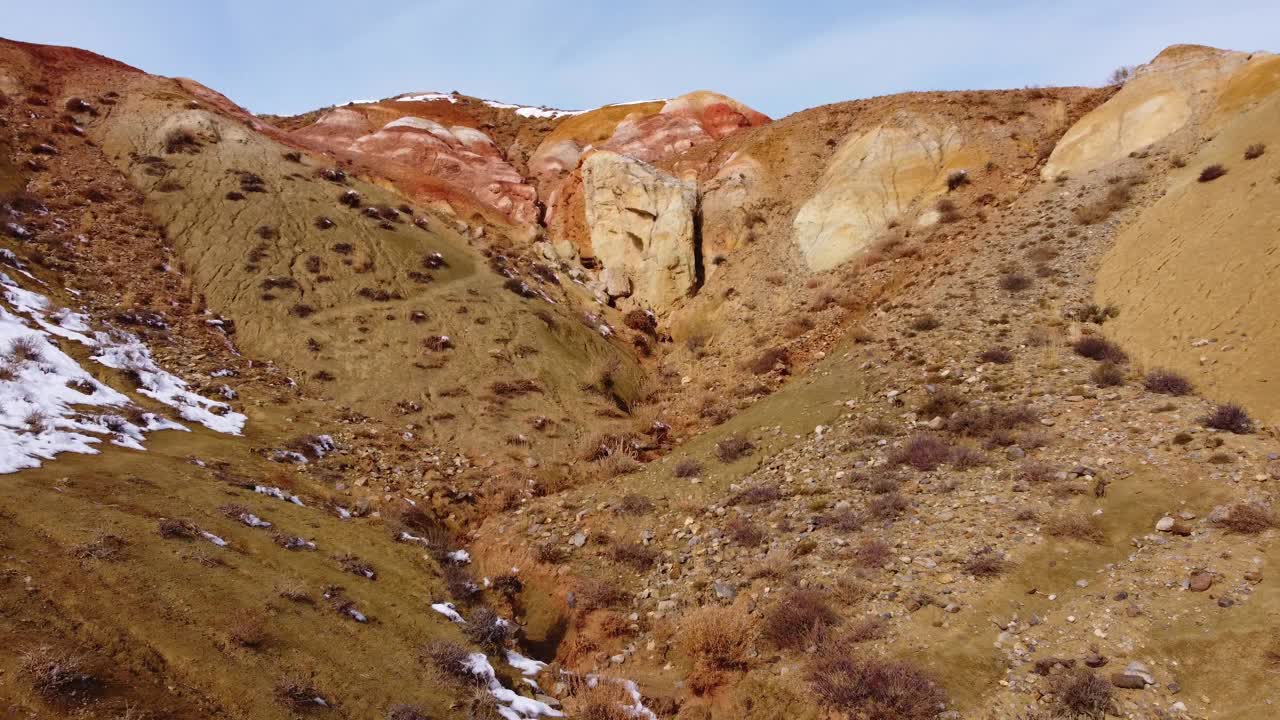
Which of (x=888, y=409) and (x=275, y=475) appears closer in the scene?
(x=275, y=475)

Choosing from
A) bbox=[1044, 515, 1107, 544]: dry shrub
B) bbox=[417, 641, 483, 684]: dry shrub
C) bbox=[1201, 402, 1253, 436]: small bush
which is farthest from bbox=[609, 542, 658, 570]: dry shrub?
bbox=[1201, 402, 1253, 436]: small bush

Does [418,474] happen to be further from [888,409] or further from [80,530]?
[888,409]

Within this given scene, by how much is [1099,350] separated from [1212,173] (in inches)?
319

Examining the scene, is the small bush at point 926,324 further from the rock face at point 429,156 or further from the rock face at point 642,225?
the rock face at point 429,156

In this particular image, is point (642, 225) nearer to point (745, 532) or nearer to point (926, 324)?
point (926, 324)

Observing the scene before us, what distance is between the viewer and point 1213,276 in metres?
15.9

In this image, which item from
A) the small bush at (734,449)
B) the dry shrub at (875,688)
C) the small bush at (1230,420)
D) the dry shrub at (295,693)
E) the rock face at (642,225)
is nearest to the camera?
the dry shrub at (295,693)

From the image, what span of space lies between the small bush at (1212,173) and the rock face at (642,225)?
18262 millimetres

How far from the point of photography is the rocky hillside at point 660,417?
8.58m

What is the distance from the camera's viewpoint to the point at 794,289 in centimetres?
2692

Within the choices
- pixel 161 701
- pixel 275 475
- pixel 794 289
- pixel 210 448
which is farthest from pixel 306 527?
pixel 794 289

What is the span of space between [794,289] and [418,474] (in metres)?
16.5

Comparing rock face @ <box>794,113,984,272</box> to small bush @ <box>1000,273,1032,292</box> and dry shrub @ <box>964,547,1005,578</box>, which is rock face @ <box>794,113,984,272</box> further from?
dry shrub @ <box>964,547,1005,578</box>

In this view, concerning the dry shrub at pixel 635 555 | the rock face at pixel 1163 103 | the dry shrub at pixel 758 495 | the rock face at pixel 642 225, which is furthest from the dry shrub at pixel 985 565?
the rock face at pixel 642 225
